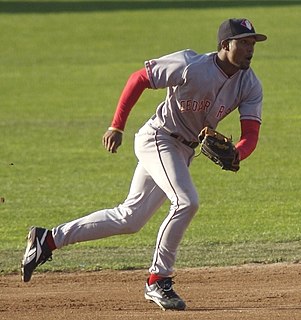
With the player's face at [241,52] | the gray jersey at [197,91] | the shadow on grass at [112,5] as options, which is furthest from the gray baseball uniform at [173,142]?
the shadow on grass at [112,5]

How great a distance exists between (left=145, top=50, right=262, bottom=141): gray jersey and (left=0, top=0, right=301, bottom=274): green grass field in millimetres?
2046

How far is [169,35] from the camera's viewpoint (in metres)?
35.9

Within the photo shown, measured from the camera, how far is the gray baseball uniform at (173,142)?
7.30 m

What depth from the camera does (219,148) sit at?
284 inches

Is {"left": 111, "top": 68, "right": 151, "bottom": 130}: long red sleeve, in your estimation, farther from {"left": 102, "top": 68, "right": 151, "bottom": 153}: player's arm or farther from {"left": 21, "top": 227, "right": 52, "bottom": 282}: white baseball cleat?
{"left": 21, "top": 227, "right": 52, "bottom": 282}: white baseball cleat

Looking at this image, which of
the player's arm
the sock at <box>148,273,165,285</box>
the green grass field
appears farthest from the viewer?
the green grass field

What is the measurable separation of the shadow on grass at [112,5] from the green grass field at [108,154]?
15.4ft

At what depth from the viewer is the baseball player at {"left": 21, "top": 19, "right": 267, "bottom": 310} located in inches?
287

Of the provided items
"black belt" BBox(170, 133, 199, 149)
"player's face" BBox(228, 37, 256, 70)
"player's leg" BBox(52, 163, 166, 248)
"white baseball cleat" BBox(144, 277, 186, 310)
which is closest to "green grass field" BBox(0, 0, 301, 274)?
"player's leg" BBox(52, 163, 166, 248)

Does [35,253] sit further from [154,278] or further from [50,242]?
[154,278]

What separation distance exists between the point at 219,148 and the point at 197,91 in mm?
401

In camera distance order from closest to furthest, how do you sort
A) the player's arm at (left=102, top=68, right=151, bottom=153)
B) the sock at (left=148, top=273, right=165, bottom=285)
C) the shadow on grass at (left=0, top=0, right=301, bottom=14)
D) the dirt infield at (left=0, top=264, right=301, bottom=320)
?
the dirt infield at (left=0, top=264, right=301, bottom=320) < the player's arm at (left=102, top=68, right=151, bottom=153) < the sock at (left=148, top=273, right=165, bottom=285) < the shadow on grass at (left=0, top=0, right=301, bottom=14)

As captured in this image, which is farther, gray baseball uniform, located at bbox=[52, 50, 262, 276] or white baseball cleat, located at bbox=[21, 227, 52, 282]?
white baseball cleat, located at bbox=[21, 227, 52, 282]

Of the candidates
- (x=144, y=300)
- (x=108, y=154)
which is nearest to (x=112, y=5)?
(x=108, y=154)
